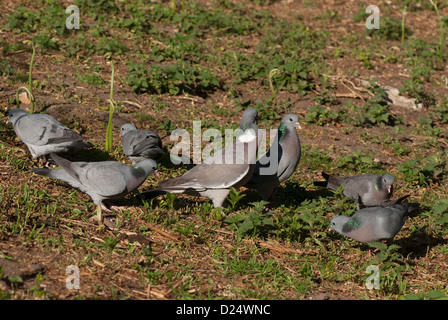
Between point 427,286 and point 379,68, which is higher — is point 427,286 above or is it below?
below

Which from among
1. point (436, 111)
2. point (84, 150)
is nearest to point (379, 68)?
point (436, 111)

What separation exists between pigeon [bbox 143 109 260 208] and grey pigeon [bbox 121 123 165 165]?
0.63 metres

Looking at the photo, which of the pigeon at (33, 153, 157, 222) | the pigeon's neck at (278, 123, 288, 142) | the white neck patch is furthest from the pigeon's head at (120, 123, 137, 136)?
the pigeon's neck at (278, 123, 288, 142)

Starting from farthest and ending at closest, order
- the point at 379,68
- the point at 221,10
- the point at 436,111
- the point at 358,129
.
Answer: the point at 221,10 → the point at 379,68 → the point at 436,111 → the point at 358,129

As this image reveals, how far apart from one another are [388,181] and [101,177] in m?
3.34

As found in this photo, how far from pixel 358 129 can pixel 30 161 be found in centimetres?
513

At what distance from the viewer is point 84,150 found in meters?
7.57

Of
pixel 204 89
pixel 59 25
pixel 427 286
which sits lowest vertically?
pixel 427 286

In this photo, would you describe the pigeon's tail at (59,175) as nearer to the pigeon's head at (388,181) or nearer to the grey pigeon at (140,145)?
the grey pigeon at (140,145)

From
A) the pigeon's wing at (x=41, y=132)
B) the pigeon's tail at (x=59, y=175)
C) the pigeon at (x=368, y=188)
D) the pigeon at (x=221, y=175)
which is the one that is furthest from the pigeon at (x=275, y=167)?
the pigeon's wing at (x=41, y=132)

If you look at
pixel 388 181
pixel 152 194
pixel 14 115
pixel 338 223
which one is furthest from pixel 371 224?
pixel 14 115

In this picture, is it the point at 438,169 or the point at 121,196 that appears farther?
the point at 438,169

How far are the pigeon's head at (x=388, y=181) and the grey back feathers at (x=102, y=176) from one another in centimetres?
275

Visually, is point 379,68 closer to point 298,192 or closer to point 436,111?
point 436,111
